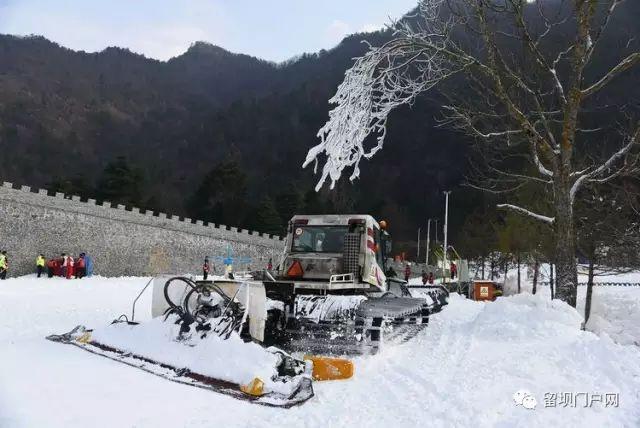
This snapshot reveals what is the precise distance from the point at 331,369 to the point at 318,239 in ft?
13.5

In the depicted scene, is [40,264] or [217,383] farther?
[40,264]

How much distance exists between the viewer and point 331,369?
258 inches

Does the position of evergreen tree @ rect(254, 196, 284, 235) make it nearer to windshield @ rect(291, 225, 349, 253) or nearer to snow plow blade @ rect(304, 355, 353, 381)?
windshield @ rect(291, 225, 349, 253)

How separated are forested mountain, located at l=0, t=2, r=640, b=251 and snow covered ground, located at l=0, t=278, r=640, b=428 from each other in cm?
5915

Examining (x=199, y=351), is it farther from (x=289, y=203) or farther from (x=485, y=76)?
(x=289, y=203)

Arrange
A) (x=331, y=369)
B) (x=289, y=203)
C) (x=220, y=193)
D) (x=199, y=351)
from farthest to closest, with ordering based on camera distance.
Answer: (x=220, y=193) < (x=289, y=203) < (x=331, y=369) < (x=199, y=351)

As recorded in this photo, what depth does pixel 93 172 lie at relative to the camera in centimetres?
9400

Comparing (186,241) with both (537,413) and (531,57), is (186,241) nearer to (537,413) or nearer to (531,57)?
(531,57)

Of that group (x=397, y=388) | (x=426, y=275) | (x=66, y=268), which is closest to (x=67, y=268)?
(x=66, y=268)

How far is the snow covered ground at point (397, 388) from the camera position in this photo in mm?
4633

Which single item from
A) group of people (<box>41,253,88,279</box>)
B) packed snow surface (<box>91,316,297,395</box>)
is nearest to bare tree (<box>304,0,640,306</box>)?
packed snow surface (<box>91,316,297,395</box>)

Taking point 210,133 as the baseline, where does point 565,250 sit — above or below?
below

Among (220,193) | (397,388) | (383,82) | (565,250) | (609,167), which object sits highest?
(220,193)

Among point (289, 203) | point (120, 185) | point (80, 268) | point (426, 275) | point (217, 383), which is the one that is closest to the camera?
point (217, 383)
